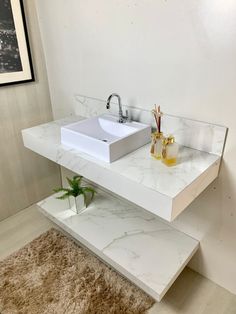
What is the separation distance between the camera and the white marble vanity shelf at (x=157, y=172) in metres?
1.16

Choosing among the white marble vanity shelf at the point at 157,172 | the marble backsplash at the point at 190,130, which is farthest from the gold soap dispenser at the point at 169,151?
the marble backsplash at the point at 190,130

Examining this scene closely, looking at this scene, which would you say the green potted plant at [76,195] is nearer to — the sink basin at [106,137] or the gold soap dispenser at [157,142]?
the sink basin at [106,137]

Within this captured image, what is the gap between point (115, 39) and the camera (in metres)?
1.62

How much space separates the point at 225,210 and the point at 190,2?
1133mm

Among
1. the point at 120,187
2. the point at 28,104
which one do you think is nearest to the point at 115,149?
the point at 120,187

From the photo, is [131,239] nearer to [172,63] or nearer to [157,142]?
[157,142]

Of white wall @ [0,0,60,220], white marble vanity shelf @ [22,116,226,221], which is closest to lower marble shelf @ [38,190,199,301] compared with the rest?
white wall @ [0,0,60,220]

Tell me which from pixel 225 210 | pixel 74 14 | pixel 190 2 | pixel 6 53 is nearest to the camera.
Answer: pixel 190 2

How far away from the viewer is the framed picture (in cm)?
186

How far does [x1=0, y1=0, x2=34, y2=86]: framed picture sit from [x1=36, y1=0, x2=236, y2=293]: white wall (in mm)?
174

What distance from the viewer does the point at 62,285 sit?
1703 mm

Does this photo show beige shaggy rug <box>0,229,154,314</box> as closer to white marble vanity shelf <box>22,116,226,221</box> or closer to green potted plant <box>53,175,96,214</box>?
green potted plant <box>53,175,96,214</box>

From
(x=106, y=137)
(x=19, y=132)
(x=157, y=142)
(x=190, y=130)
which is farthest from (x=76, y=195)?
(x=190, y=130)

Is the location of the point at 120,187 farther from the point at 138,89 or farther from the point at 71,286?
the point at 71,286
